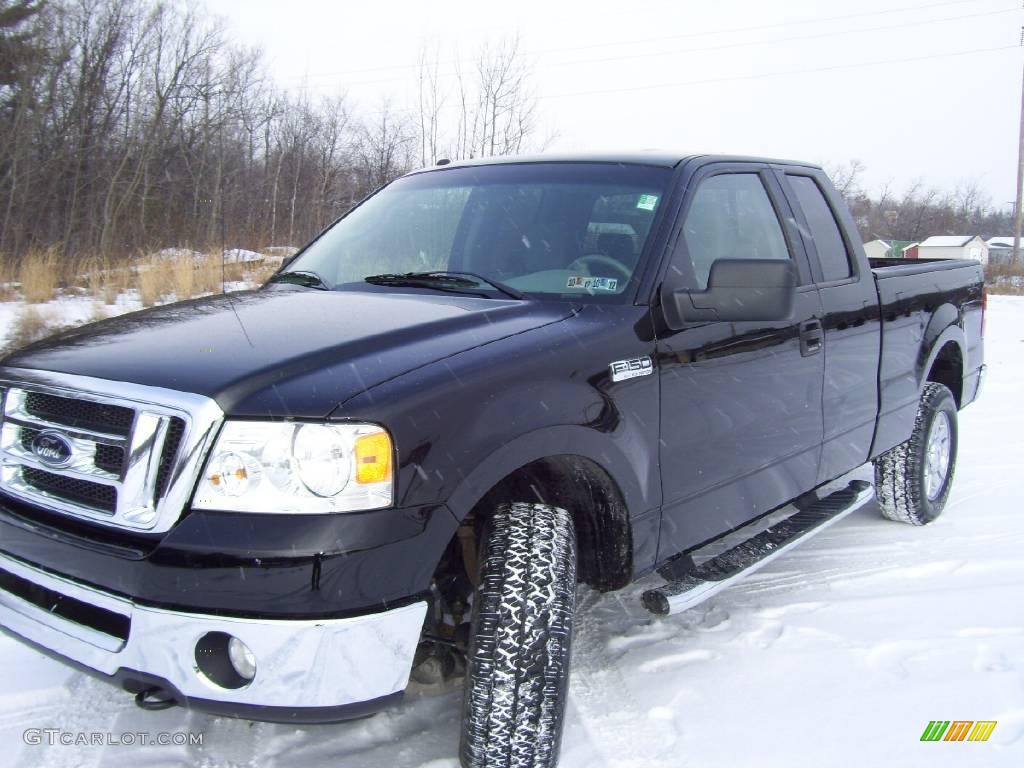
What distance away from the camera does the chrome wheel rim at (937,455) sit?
184 inches

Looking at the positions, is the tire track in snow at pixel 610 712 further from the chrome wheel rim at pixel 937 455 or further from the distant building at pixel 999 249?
the distant building at pixel 999 249

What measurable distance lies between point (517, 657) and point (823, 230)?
2.64m

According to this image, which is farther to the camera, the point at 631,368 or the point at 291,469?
the point at 631,368

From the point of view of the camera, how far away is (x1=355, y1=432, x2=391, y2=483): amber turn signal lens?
1912mm

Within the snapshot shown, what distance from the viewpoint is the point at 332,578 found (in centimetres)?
184

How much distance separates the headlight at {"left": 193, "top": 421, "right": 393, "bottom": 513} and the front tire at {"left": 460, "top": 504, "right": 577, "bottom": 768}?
1.48 ft

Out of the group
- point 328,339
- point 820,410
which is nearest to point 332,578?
point 328,339

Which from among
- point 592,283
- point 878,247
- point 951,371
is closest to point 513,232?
point 592,283

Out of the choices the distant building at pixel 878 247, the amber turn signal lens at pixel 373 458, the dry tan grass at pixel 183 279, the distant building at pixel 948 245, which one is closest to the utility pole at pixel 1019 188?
the distant building at pixel 878 247

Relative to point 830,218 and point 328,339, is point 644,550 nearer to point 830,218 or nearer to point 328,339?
point 328,339

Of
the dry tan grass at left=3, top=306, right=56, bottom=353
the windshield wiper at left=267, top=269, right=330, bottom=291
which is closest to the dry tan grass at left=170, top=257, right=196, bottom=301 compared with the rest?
the dry tan grass at left=3, top=306, right=56, bottom=353

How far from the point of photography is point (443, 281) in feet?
9.77

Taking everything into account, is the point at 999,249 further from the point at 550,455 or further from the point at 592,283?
the point at 550,455

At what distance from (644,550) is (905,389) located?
7.71 ft
